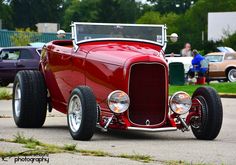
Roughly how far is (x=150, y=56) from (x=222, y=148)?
5.90ft

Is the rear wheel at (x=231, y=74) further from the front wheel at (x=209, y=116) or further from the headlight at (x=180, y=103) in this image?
the headlight at (x=180, y=103)

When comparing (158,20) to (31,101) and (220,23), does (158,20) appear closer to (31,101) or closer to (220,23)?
(220,23)

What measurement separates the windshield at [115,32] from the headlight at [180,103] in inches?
66.8

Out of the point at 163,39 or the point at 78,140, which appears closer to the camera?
the point at 78,140

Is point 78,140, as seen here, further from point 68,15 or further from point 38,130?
point 68,15

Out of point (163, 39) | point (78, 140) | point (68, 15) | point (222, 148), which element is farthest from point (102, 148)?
point (68, 15)

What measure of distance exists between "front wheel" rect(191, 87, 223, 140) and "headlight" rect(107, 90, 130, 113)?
1.25 metres

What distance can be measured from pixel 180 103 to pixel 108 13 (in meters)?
114

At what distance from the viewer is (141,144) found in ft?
34.0

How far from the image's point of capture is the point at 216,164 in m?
8.40

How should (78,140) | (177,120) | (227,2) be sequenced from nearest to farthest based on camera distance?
(78,140), (177,120), (227,2)

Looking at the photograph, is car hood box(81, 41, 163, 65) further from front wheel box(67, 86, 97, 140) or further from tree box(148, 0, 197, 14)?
tree box(148, 0, 197, 14)

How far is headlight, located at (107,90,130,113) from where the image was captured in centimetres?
1070

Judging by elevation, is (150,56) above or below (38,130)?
above
